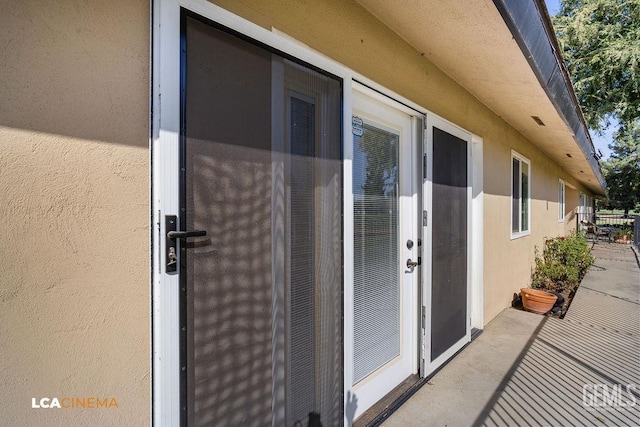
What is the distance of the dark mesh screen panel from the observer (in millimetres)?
2520

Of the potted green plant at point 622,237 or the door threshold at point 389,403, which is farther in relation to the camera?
the potted green plant at point 622,237

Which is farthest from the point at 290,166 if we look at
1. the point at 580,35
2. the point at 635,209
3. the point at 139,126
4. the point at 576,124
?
the point at 635,209

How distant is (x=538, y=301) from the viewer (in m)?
3.95

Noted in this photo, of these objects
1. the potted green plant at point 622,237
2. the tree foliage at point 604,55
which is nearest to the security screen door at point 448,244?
the tree foliage at point 604,55

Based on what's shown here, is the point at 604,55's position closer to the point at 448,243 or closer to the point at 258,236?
the point at 448,243

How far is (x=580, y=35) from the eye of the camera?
8648mm

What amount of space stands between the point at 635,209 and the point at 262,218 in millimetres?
32540

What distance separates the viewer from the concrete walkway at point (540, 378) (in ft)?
6.63

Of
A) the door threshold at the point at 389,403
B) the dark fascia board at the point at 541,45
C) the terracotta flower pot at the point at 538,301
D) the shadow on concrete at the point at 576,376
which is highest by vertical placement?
the dark fascia board at the point at 541,45

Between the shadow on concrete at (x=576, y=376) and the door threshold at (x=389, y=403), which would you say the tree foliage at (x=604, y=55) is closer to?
the shadow on concrete at (x=576, y=376)

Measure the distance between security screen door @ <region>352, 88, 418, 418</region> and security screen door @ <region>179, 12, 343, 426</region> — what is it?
1.34 feet

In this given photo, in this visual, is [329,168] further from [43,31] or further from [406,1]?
[43,31]

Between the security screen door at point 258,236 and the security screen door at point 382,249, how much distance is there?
41cm

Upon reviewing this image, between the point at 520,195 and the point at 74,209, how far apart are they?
5.40m
